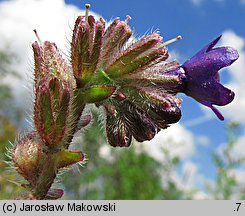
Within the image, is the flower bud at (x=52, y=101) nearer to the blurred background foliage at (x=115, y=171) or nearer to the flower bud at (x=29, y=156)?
the flower bud at (x=29, y=156)

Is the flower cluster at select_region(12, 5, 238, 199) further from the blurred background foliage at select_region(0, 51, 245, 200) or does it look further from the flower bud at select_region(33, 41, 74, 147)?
the blurred background foliage at select_region(0, 51, 245, 200)

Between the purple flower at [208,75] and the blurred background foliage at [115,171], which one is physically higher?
the blurred background foliage at [115,171]

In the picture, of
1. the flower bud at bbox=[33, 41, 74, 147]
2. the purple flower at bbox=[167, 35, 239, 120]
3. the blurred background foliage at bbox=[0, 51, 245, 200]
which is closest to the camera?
the flower bud at bbox=[33, 41, 74, 147]

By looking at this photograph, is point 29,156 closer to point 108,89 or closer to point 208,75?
point 108,89

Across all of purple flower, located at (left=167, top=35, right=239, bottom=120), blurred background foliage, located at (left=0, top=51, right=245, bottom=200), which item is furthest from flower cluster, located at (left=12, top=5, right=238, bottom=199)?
blurred background foliage, located at (left=0, top=51, right=245, bottom=200)

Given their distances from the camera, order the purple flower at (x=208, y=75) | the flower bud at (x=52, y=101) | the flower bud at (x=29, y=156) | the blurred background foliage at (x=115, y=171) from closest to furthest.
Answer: the flower bud at (x=52, y=101), the flower bud at (x=29, y=156), the purple flower at (x=208, y=75), the blurred background foliage at (x=115, y=171)

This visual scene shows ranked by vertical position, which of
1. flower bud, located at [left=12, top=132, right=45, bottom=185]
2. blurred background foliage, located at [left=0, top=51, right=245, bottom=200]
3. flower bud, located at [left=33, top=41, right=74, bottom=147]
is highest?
blurred background foliage, located at [left=0, top=51, right=245, bottom=200]

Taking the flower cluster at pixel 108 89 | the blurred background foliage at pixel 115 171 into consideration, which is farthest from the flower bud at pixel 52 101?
the blurred background foliage at pixel 115 171

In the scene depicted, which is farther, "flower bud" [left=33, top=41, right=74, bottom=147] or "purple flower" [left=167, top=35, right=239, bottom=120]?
"purple flower" [left=167, top=35, right=239, bottom=120]
